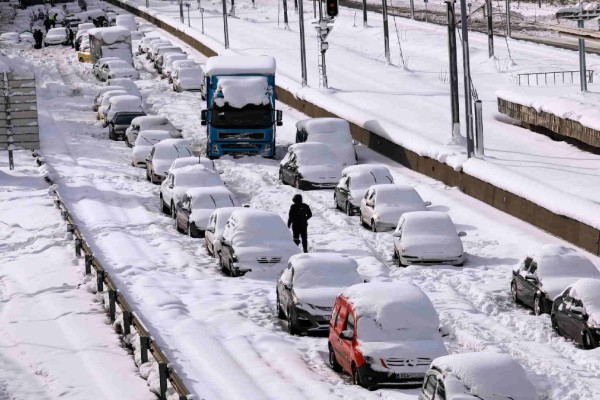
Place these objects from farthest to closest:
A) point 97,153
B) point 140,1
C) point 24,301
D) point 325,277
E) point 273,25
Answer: point 140,1
point 273,25
point 97,153
point 24,301
point 325,277

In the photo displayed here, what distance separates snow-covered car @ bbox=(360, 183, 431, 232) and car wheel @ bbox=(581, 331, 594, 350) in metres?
11.3

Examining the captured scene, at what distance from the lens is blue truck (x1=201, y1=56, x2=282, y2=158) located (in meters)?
47.2

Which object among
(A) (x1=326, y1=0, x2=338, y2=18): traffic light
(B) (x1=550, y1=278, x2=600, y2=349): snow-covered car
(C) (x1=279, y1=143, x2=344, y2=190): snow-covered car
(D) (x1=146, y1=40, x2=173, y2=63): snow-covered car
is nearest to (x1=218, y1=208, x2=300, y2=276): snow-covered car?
(B) (x1=550, y1=278, x2=600, y2=349): snow-covered car

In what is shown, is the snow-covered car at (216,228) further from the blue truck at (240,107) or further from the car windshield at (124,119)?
the car windshield at (124,119)

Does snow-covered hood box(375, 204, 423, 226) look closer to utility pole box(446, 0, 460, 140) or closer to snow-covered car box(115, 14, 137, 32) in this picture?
Result: utility pole box(446, 0, 460, 140)

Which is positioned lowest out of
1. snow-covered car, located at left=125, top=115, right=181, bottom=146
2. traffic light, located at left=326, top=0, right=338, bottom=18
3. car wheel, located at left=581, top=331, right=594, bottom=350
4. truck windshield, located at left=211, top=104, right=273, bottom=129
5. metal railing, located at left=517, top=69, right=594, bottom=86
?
car wheel, located at left=581, top=331, right=594, bottom=350

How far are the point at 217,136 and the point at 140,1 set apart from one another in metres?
94.0

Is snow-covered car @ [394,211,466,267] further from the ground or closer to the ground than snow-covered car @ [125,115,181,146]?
closer to the ground

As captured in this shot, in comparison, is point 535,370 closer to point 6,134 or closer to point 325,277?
point 325,277

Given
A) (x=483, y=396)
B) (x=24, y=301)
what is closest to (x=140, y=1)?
(x=24, y=301)

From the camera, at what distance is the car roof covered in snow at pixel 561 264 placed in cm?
2795

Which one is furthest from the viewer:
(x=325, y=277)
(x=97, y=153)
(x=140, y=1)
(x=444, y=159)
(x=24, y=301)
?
(x=140, y=1)

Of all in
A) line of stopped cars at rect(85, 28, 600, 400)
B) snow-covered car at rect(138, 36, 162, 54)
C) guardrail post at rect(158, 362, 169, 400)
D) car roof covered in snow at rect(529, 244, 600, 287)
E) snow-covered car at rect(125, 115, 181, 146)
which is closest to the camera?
guardrail post at rect(158, 362, 169, 400)

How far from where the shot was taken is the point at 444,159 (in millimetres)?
43938
